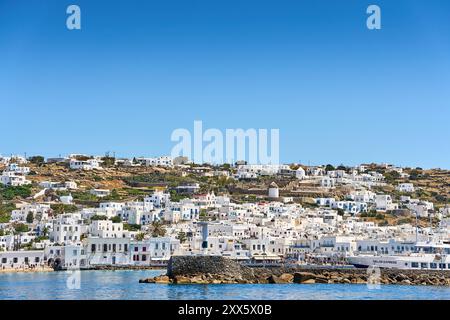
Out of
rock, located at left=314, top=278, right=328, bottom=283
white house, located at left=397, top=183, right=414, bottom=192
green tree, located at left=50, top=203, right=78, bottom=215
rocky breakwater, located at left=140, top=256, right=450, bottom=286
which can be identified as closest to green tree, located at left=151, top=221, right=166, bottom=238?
green tree, located at left=50, top=203, right=78, bottom=215

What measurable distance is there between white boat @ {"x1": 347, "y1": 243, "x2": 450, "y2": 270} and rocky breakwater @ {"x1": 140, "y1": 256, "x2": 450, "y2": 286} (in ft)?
1.68

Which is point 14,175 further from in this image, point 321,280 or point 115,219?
point 321,280

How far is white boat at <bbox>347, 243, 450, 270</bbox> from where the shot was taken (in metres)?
17.3

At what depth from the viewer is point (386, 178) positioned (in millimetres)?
32188

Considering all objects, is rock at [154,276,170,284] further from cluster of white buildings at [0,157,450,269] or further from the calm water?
cluster of white buildings at [0,157,450,269]

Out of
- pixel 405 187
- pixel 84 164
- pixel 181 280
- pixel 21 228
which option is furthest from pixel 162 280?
pixel 405 187

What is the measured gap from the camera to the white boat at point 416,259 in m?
17.3

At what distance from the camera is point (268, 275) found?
15930mm

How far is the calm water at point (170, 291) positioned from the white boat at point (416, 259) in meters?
2.58

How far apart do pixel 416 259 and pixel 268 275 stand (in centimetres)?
324
